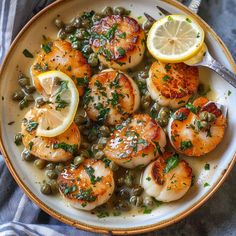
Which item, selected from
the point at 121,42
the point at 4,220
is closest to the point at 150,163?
the point at 121,42

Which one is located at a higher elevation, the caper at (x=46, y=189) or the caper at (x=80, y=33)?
the caper at (x=80, y=33)

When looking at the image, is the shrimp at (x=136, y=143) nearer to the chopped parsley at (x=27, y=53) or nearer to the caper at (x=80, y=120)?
the caper at (x=80, y=120)

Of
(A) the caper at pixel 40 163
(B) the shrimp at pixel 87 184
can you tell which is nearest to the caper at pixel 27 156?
(A) the caper at pixel 40 163

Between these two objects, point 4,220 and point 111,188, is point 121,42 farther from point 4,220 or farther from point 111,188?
point 4,220

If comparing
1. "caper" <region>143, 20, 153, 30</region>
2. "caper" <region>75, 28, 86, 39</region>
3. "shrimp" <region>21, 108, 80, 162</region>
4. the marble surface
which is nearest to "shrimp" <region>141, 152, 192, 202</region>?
the marble surface

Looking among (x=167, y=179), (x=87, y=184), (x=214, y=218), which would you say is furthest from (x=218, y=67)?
(x=87, y=184)

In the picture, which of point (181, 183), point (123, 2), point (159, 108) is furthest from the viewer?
point (123, 2)

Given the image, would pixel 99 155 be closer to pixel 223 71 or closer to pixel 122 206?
pixel 122 206
